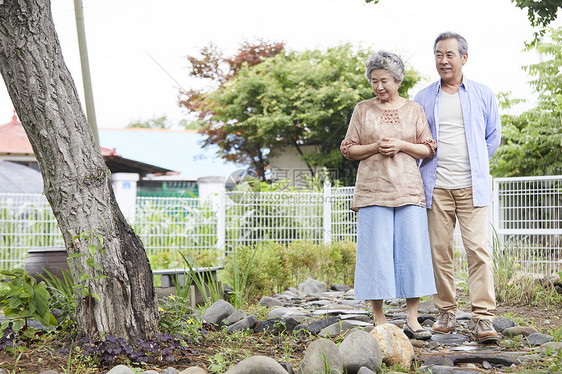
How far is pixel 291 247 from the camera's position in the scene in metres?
6.82

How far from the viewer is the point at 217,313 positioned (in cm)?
368

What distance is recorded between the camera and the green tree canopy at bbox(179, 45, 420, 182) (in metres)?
15.4

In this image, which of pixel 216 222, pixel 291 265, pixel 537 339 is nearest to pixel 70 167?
pixel 537 339

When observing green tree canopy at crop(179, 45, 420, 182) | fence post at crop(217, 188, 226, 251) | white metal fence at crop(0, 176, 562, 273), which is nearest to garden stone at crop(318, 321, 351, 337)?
white metal fence at crop(0, 176, 562, 273)

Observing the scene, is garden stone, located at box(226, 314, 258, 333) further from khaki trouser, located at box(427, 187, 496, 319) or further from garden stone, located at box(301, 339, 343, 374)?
khaki trouser, located at box(427, 187, 496, 319)

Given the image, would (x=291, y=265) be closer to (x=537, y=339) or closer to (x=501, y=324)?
(x=501, y=324)

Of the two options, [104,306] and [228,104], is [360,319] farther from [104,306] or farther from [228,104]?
[228,104]

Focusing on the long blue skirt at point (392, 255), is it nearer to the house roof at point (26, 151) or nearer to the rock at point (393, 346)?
the rock at point (393, 346)

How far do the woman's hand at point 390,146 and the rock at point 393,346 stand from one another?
99 centimetres

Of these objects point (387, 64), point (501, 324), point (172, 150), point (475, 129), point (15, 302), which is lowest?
point (501, 324)

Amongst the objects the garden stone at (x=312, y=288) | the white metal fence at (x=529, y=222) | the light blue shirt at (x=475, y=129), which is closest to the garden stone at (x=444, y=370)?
the light blue shirt at (x=475, y=129)

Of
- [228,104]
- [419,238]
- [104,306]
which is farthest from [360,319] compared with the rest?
[228,104]

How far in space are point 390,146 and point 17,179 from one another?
532 inches

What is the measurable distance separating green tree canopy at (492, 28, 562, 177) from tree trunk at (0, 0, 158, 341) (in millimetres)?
8129
